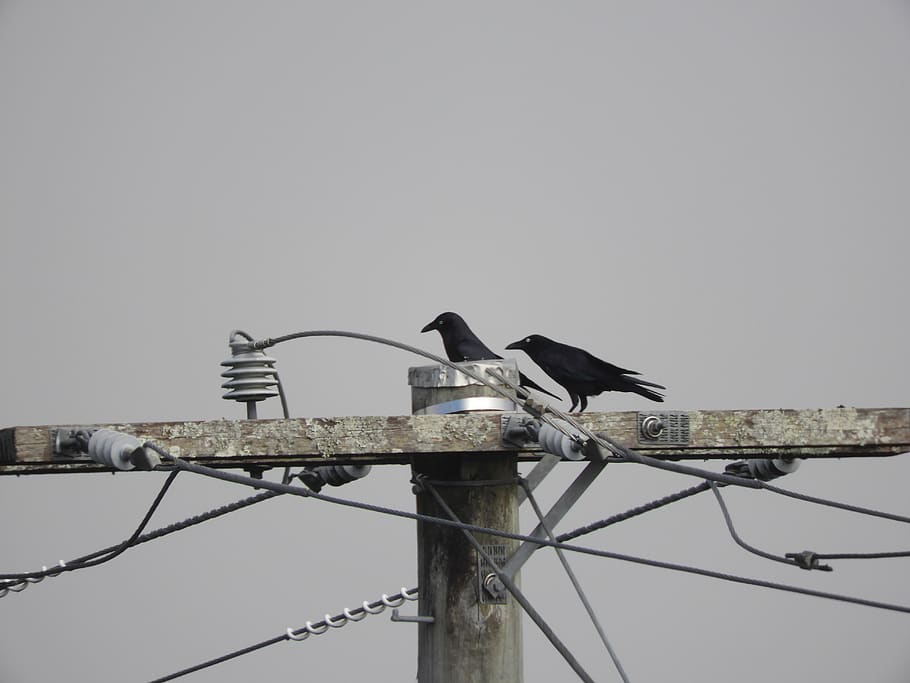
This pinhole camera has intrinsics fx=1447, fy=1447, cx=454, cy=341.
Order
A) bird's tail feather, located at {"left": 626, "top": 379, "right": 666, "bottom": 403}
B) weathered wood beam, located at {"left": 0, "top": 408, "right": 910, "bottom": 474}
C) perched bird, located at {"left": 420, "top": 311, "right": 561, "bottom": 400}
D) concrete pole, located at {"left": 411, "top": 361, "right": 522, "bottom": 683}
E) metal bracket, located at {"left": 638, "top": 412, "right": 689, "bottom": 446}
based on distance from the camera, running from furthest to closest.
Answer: perched bird, located at {"left": 420, "top": 311, "right": 561, "bottom": 400} → bird's tail feather, located at {"left": 626, "top": 379, "right": 666, "bottom": 403} → concrete pole, located at {"left": 411, "top": 361, "right": 522, "bottom": 683} → metal bracket, located at {"left": 638, "top": 412, "right": 689, "bottom": 446} → weathered wood beam, located at {"left": 0, "top": 408, "right": 910, "bottom": 474}

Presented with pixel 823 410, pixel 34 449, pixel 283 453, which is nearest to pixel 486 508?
pixel 283 453

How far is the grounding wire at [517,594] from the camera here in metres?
6.07

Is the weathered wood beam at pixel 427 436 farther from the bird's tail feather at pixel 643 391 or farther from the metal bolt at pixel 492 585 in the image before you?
the bird's tail feather at pixel 643 391

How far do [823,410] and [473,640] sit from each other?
6.13ft

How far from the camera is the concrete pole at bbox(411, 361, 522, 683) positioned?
258 inches

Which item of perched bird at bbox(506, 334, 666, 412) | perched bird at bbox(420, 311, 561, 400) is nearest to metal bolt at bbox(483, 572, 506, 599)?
perched bird at bbox(506, 334, 666, 412)

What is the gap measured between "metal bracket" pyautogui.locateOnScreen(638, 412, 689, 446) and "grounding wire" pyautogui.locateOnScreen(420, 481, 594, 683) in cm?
86

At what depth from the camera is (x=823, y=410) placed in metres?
6.34

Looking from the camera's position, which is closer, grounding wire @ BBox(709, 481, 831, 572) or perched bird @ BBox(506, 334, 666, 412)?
grounding wire @ BBox(709, 481, 831, 572)

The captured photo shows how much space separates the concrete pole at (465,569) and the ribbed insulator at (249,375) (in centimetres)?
76

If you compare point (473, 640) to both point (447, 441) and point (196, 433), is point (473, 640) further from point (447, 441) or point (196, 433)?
point (196, 433)

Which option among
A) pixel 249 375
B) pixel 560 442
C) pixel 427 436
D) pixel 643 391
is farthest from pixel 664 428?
pixel 643 391

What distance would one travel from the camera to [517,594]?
6.31 m

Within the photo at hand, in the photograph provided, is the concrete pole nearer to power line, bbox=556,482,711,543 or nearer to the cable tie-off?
power line, bbox=556,482,711,543
